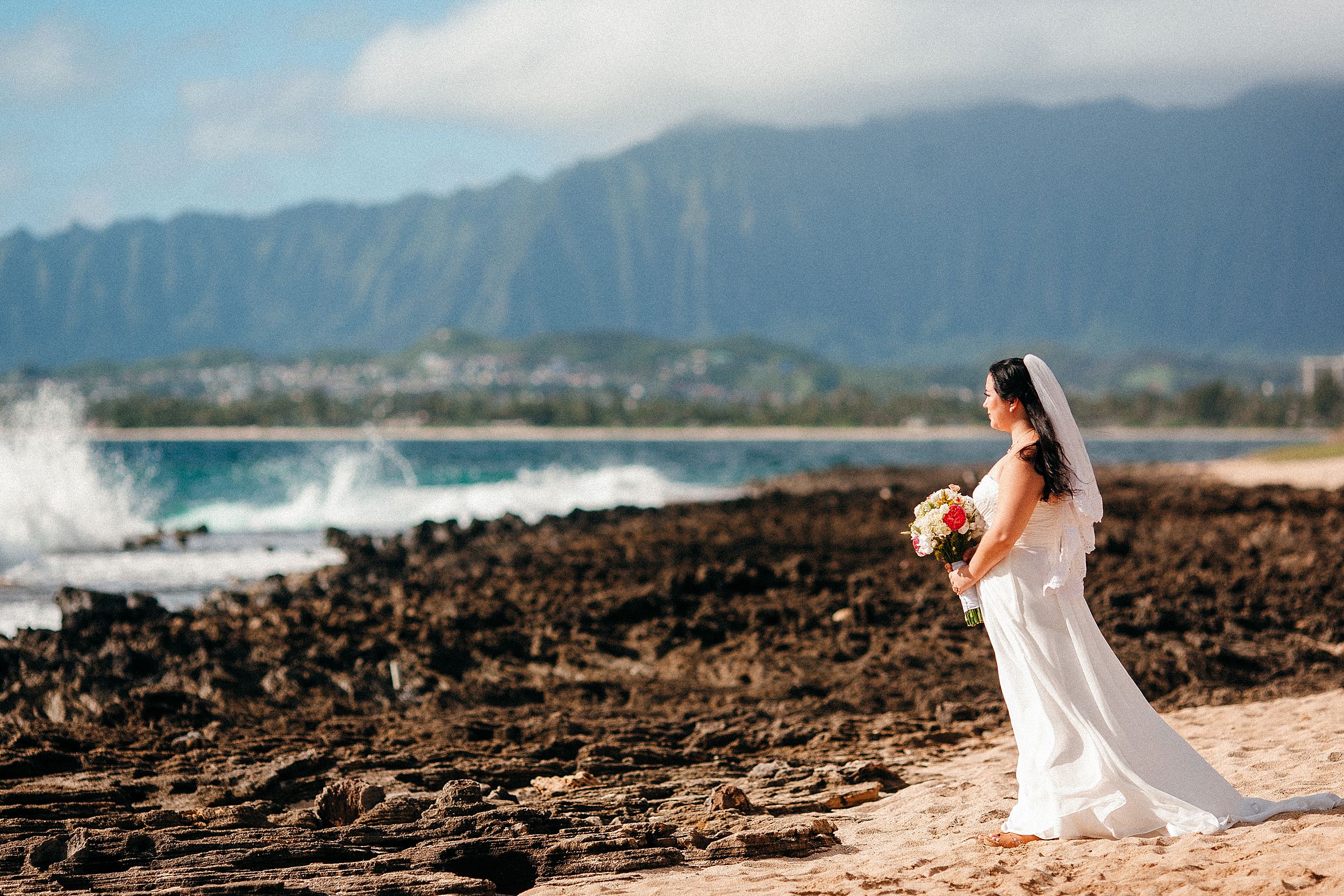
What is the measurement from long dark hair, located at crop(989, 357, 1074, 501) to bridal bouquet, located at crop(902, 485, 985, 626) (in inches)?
15.2

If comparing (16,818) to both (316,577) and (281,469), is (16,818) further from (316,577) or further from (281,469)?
(281,469)

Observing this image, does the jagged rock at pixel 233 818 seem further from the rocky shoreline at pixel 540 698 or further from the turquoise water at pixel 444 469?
the turquoise water at pixel 444 469

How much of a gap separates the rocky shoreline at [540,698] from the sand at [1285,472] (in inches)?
706

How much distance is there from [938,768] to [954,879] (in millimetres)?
2956

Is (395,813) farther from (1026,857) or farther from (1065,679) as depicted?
(1065,679)

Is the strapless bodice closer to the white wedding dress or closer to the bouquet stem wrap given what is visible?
the white wedding dress

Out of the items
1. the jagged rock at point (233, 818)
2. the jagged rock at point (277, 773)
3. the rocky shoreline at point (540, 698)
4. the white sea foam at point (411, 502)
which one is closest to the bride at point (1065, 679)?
the rocky shoreline at point (540, 698)

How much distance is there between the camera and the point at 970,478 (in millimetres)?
36250

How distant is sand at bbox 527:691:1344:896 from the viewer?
5320 mm

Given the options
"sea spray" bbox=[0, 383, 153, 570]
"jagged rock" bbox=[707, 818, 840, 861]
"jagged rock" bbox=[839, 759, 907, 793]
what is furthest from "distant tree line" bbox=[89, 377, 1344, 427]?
"jagged rock" bbox=[707, 818, 840, 861]

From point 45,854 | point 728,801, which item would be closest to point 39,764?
point 45,854

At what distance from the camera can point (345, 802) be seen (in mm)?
7250

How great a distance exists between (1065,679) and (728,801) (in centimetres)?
242

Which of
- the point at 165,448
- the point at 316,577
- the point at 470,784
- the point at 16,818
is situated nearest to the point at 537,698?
the point at 470,784
